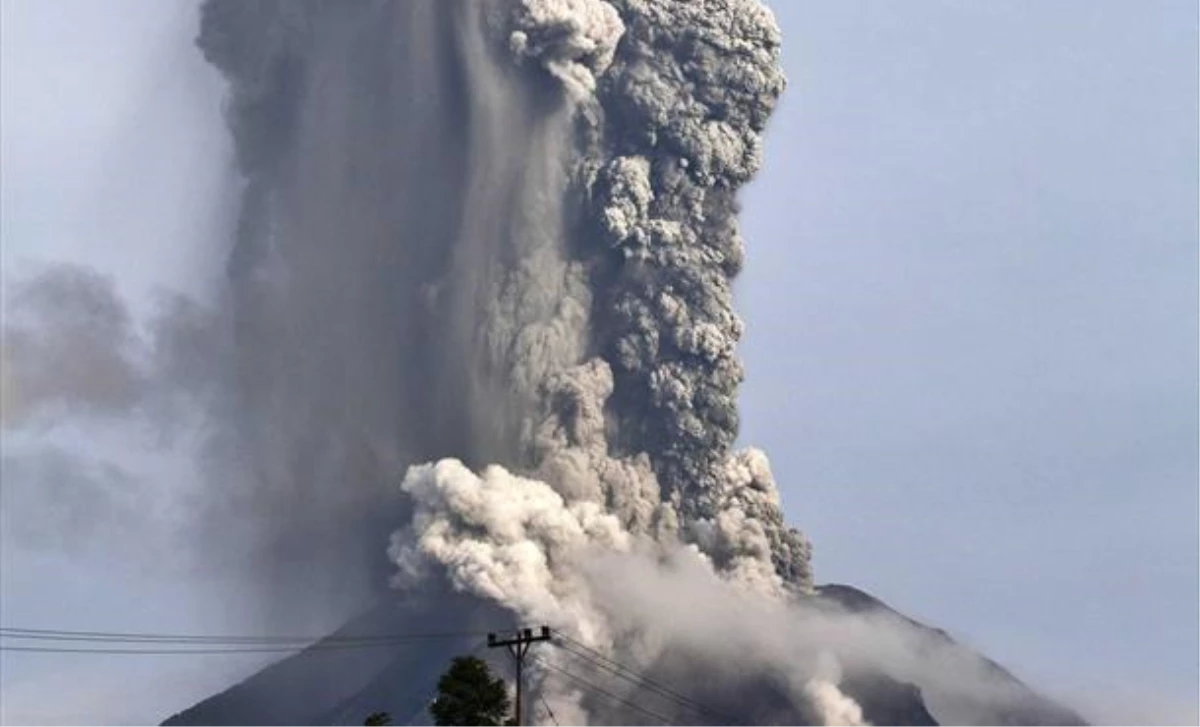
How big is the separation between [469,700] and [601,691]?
238ft

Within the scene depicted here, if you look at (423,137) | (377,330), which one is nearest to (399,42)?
(423,137)

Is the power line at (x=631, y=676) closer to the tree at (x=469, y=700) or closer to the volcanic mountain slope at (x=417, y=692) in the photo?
the volcanic mountain slope at (x=417, y=692)

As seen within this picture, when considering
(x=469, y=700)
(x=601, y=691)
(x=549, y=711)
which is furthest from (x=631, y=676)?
(x=469, y=700)

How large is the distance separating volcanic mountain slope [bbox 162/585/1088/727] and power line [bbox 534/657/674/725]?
4.8 inches

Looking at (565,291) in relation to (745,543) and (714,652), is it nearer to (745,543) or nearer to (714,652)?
(745,543)

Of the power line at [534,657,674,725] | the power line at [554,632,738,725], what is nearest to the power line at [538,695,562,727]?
the power line at [554,632,738,725]

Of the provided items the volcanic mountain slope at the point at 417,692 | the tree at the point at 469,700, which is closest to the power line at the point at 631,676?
the volcanic mountain slope at the point at 417,692

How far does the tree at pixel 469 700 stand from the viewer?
81875mm

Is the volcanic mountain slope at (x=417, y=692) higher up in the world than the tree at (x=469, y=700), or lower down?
higher up

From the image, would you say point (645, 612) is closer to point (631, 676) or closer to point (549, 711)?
point (631, 676)

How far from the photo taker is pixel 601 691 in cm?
15400

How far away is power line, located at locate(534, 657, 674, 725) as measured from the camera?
152 m

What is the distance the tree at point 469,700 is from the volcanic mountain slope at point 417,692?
67626mm

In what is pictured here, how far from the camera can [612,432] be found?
474 ft
